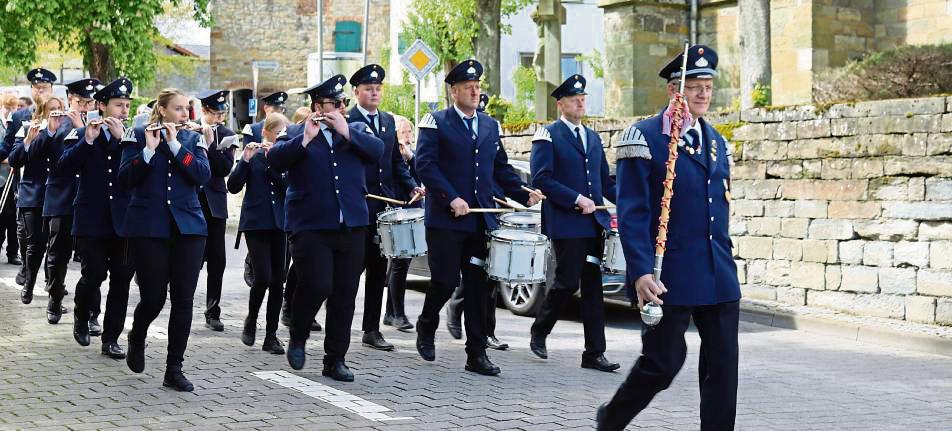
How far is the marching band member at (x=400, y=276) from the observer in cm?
1147

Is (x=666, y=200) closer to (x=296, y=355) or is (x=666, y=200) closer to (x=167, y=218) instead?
(x=167, y=218)

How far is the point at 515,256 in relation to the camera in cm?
923

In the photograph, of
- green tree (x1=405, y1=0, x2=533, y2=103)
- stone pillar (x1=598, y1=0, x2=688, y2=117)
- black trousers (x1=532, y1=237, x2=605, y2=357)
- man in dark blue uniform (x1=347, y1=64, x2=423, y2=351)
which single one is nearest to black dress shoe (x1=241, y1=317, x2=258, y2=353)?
man in dark blue uniform (x1=347, y1=64, x2=423, y2=351)

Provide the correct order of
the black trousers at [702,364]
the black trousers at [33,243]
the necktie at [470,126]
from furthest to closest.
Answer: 1. the black trousers at [33,243]
2. the necktie at [470,126]
3. the black trousers at [702,364]

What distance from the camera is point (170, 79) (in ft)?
203

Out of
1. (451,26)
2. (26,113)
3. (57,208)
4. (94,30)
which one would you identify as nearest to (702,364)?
(57,208)

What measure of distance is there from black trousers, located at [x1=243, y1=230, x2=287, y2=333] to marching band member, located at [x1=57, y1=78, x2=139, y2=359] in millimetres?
1047

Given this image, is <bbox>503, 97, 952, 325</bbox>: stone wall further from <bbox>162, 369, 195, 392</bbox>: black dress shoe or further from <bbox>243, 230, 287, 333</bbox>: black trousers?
<bbox>162, 369, 195, 392</bbox>: black dress shoe

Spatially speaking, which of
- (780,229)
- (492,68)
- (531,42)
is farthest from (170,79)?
(780,229)

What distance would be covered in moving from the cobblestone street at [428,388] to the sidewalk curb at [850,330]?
24 centimetres

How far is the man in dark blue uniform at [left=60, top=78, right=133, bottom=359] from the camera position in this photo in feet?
30.8

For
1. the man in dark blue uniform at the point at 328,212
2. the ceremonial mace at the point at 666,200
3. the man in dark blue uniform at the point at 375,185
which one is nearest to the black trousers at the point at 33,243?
the man in dark blue uniform at the point at 375,185

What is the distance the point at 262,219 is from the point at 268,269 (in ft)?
1.27

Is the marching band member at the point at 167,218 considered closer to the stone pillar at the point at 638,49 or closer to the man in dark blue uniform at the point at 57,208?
the man in dark blue uniform at the point at 57,208
